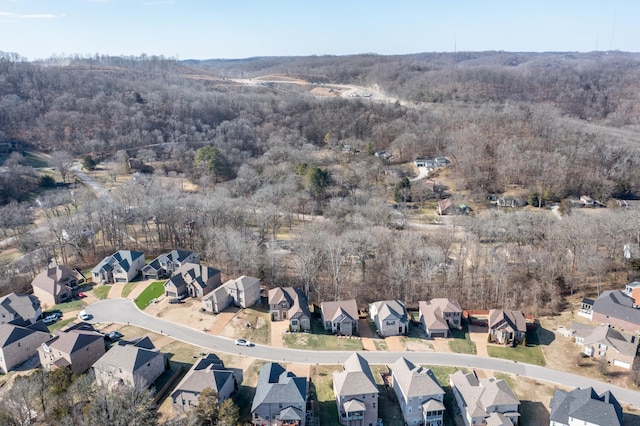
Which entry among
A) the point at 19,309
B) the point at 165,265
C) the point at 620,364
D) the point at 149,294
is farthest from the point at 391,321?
the point at 19,309

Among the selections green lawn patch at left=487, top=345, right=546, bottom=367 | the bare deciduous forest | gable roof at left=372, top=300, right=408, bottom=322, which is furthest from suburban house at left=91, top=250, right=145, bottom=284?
green lawn patch at left=487, top=345, right=546, bottom=367

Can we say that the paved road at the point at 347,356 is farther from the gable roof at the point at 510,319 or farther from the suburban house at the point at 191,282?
the suburban house at the point at 191,282

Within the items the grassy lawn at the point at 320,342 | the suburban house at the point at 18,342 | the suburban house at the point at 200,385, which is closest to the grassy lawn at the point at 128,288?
the suburban house at the point at 18,342

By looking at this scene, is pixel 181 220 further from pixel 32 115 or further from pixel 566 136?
pixel 566 136

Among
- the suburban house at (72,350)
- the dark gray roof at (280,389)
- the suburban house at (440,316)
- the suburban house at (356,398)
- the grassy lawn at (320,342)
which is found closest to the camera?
the dark gray roof at (280,389)

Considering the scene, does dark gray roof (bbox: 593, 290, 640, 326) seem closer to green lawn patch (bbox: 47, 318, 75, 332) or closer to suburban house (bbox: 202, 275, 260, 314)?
suburban house (bbox: 202, 275, 260, 314)
